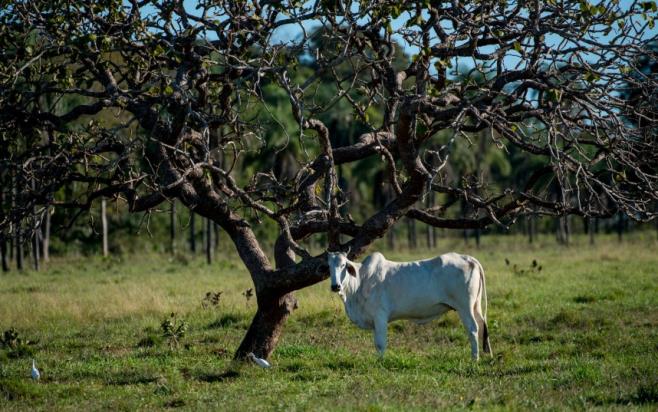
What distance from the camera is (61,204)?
12.5 m

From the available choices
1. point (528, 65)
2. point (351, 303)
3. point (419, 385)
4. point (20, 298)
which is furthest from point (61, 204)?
point (20, 298)

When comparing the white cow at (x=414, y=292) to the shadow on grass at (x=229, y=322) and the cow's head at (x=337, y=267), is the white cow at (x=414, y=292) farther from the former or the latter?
the shadow on grass at (x=229, y=322)

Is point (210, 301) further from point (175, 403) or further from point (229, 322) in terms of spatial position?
point (175, 403)

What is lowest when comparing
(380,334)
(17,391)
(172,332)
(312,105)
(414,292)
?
(17,391)

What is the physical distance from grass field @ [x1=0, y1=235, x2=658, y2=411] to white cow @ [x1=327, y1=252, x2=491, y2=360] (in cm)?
59

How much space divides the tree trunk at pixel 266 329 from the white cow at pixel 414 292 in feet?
3.18

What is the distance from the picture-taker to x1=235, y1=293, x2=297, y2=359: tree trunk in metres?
12.6

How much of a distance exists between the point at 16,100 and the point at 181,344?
489 centimetres

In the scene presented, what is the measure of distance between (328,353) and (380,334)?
1.14 metres

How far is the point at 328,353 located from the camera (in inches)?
520

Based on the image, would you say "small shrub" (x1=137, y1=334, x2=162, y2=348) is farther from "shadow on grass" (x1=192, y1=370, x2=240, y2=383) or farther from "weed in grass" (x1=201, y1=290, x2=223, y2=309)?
"shadow on grass" (x1=192, y1=370, x2=240, y2=383)

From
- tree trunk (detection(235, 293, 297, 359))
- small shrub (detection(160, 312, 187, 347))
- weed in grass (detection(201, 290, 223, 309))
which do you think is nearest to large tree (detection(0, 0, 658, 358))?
tree trunk (detection(235, 293, 297, 359))

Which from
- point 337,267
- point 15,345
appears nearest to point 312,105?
point 337,267

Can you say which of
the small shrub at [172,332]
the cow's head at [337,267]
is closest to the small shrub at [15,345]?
the small shrub at [172,332]
